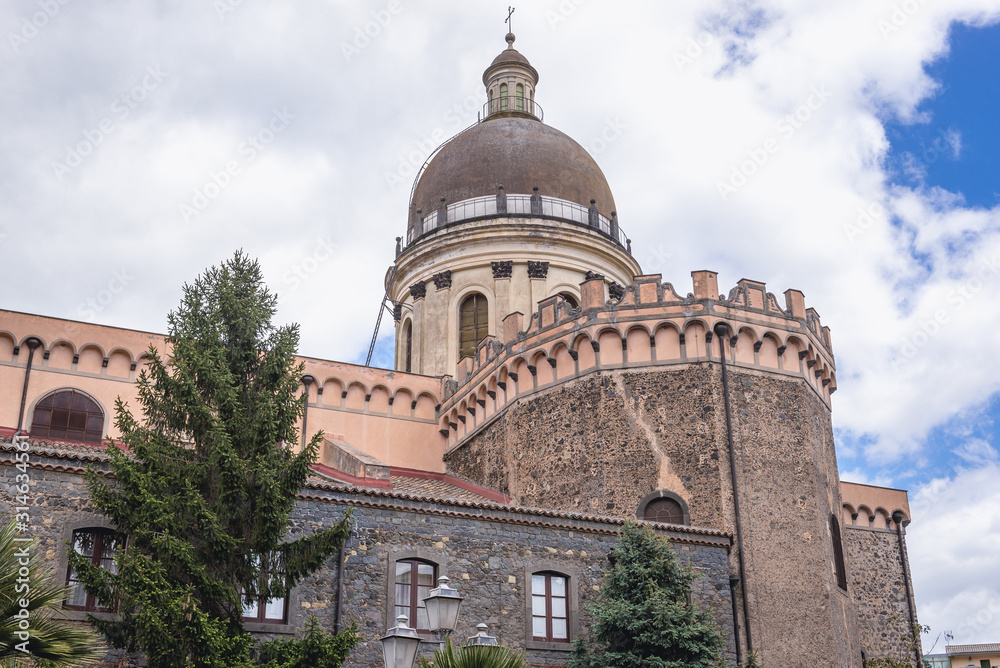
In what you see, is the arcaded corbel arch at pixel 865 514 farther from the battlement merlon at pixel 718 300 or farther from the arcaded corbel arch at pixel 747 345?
the arcaded corbel arch at pixel 747 345

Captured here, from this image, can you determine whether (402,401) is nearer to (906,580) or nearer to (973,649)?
(906,580)

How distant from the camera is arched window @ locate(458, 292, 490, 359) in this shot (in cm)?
3394

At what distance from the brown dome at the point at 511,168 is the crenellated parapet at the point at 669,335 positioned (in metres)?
9.16

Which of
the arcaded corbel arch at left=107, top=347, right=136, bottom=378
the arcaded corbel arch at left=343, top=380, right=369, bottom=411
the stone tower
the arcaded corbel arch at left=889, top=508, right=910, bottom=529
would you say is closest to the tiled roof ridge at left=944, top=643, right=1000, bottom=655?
the arcaded corbel arch at left=889, top=508, right=910, bottom=529

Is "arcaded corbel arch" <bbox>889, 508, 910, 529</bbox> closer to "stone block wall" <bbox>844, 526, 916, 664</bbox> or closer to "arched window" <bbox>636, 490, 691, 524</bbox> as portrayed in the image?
"stone block wall" <bbox>844, 526, 916, 664</bbox>

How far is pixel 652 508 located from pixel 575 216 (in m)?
14.3

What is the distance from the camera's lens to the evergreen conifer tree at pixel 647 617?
18875mm

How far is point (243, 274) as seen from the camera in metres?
18.3

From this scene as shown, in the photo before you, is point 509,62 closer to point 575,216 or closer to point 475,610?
point 575,216

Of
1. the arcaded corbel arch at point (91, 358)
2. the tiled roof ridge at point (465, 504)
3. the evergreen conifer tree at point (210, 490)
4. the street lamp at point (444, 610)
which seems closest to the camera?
the street lamp at point (444, 610)

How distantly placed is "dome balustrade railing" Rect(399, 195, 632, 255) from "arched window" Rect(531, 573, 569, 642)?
16.2 meters

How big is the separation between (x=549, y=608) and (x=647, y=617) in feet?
7.08

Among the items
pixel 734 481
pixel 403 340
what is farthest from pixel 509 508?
pixel 403 340

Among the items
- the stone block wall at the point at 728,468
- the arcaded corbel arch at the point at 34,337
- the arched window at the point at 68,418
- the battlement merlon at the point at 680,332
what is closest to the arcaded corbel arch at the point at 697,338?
the battlement merlon at the point at 680,332
